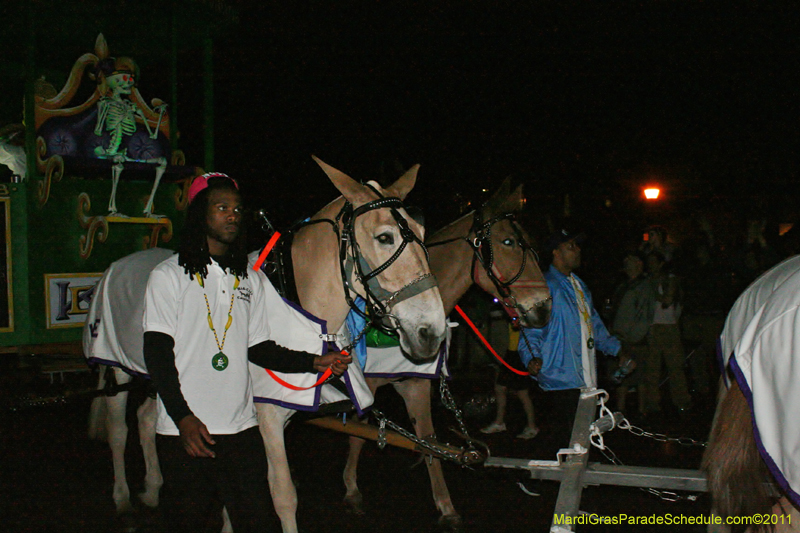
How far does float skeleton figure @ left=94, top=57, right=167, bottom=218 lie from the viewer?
6953 millimetres

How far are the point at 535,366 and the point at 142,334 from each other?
Result: 2774 millimetres

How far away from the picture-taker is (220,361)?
274 centimetres

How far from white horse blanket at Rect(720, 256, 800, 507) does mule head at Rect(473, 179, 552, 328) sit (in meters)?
2.93

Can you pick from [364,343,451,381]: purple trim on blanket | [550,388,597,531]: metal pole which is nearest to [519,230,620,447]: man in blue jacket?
[364,343,451,381]: purple trim on blanket

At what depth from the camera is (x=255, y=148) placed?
1123 cm

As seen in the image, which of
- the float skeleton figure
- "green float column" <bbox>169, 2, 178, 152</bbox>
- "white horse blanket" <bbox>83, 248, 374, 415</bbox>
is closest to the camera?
"white horse blanket" <bbox>83, 248, 374, 415</bbox>

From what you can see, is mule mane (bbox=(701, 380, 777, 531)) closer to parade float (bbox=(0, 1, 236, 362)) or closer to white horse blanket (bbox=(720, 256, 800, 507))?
white horse blanket (bbox=(720, 256, 800, 507))

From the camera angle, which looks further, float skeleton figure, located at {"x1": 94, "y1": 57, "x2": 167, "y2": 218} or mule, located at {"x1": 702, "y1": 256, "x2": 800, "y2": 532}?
float skeleton figure, located at {"x1": 94, "y1": 57, "x2": 167, "y2": 218}

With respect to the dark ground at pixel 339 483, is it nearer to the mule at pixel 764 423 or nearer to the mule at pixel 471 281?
the mule at pixel 471 281

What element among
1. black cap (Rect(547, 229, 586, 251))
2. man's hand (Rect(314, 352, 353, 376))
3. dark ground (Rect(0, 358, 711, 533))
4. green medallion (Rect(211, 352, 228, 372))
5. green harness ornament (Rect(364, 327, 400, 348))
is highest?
black cap (Rect(547, 229, 586, 251))

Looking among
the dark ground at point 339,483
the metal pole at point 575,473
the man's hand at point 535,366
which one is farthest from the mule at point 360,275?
the man's hand at point 535,366

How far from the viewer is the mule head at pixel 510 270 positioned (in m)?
4.83

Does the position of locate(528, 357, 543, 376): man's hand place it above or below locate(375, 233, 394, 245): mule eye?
below

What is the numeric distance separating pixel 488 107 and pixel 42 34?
6.05 metres
